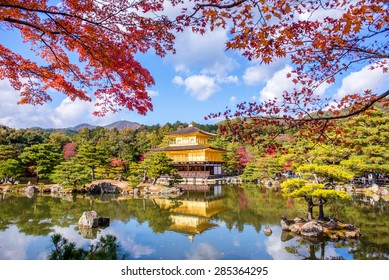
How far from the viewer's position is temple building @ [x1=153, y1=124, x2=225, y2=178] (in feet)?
70.9

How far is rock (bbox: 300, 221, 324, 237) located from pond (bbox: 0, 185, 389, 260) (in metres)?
0.26

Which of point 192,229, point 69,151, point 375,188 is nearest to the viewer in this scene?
point 192,229

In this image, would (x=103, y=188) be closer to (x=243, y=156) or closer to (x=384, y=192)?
(x=243, y=156)

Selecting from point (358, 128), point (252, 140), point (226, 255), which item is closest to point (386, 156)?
point (358, 128)

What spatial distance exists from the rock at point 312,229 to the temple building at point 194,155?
14.7m

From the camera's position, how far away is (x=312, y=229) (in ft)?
20.1

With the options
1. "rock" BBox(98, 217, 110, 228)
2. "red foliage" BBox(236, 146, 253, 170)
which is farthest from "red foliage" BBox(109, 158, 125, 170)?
"rock" BBox(98, 217, 110, 228)

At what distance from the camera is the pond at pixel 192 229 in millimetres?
5297

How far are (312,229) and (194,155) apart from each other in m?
16.4

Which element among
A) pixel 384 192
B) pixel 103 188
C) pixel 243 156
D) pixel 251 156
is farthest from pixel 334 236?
pixel 243 156

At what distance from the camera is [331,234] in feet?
19.6

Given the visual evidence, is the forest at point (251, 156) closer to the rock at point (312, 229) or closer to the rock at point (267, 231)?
the rock at point (312, 229)

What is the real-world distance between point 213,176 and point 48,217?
1467 centimetres

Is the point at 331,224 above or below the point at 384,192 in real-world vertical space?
below
